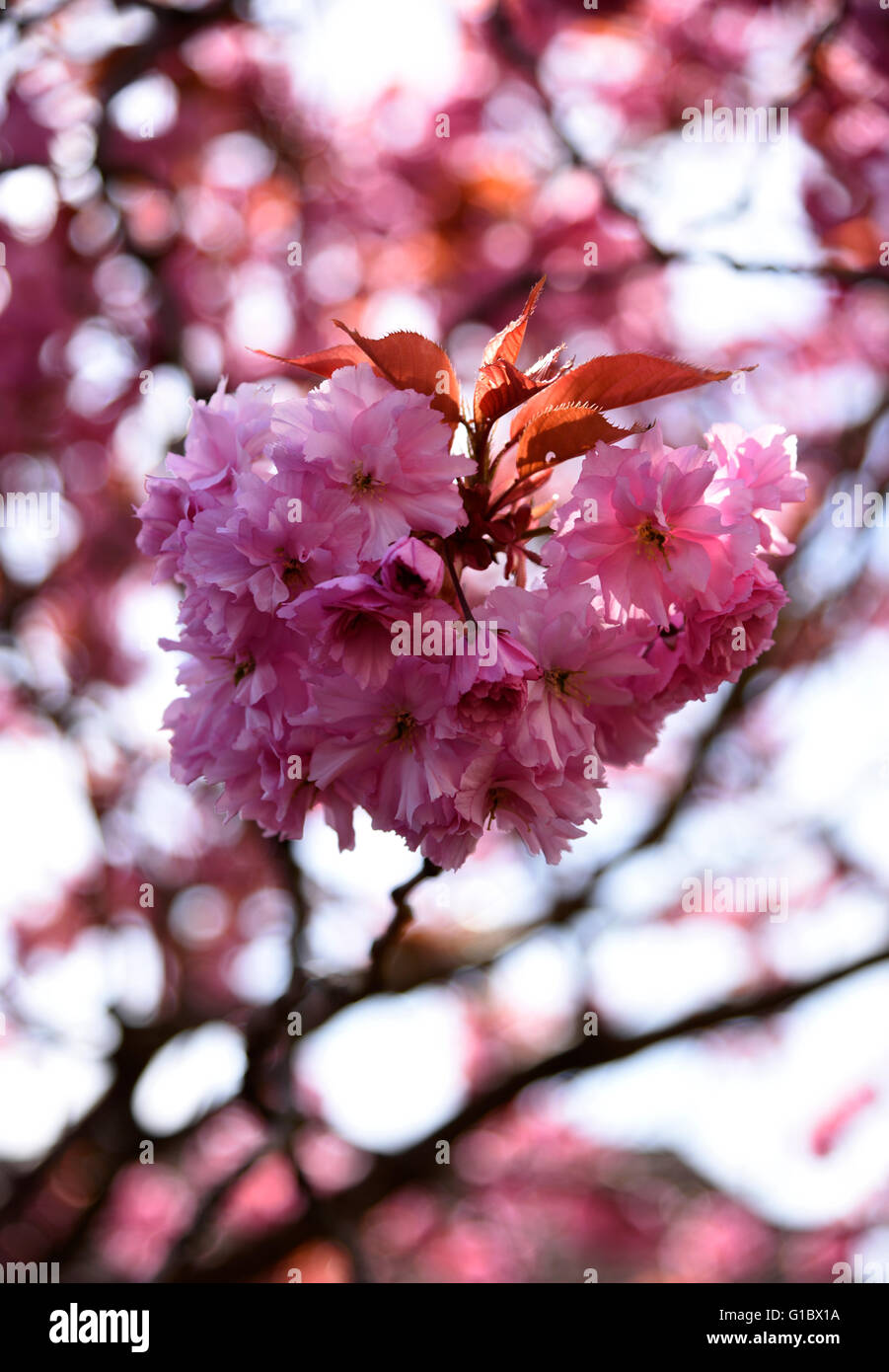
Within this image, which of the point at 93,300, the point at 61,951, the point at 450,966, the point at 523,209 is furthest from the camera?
the point at 61,951

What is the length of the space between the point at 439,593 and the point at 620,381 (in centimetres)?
30

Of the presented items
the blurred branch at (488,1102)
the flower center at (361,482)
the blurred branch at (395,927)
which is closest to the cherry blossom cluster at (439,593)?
the flower center at (361,482)

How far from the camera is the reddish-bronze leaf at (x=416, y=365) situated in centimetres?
108

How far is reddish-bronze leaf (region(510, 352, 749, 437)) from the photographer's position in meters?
1.11

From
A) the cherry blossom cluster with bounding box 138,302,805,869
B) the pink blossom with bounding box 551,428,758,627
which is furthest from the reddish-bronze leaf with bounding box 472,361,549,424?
the pink blossom with bounding box 551,428,758,627

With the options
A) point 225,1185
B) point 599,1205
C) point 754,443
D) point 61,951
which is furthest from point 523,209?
point 599,1205

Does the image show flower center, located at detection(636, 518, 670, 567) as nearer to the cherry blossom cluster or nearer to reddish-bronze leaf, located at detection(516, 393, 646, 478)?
the cherry blossom cluster

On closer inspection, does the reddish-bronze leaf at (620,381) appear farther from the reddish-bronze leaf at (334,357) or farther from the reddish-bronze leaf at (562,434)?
the reddish-bronze leaf at (334,357)

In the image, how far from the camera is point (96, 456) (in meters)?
4.29

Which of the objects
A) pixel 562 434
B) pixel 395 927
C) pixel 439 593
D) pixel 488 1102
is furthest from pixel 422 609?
pixel 488 1102

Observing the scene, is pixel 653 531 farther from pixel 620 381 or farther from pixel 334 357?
pixel 334 357

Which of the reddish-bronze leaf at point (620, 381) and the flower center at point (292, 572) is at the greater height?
the reddish-bronze leaf at point (620, 381)
